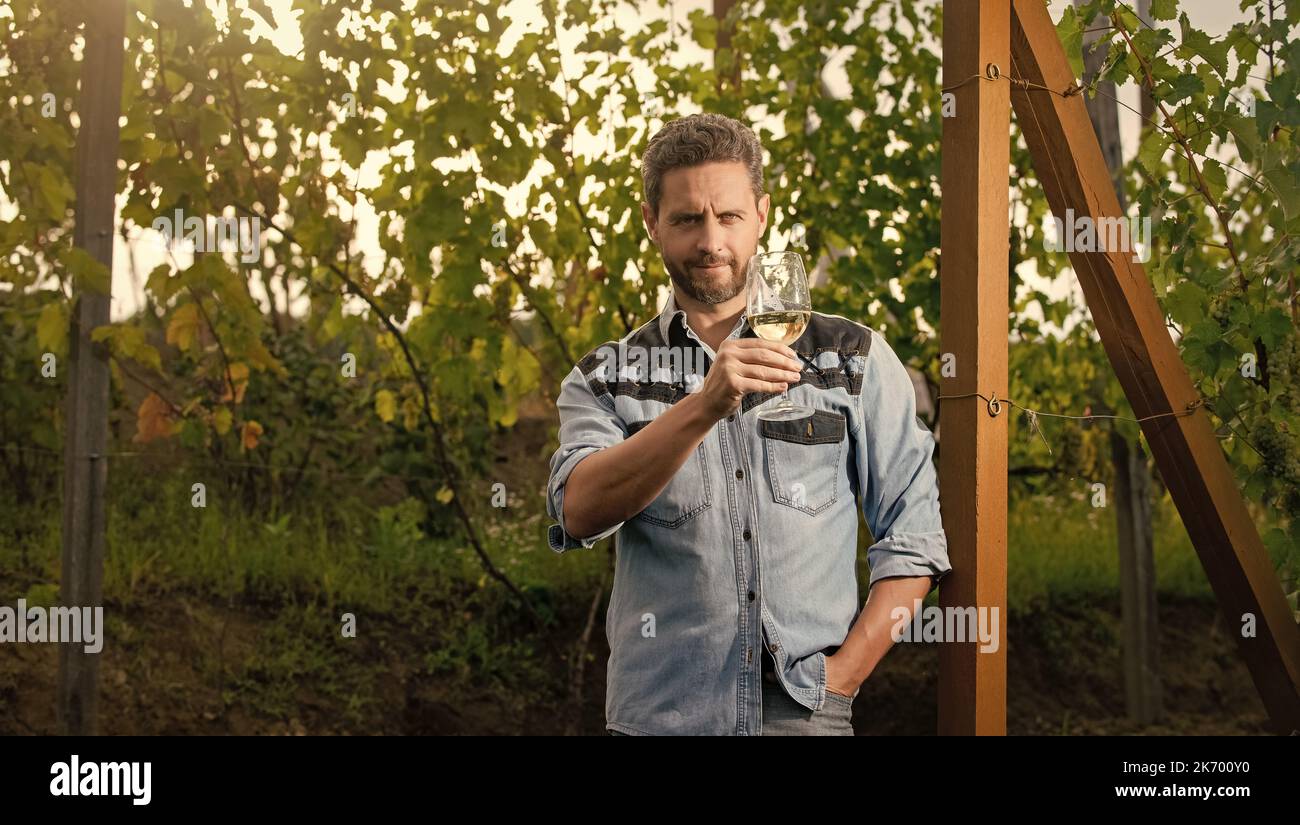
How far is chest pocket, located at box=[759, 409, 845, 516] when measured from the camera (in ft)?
6.98

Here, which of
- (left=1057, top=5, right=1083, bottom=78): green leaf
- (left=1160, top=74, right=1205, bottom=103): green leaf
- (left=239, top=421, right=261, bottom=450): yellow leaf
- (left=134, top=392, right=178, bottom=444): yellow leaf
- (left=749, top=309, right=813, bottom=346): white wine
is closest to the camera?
(left=749, top=309, right=813, bottom=346): white wine

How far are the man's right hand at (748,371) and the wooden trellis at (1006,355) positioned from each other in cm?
56

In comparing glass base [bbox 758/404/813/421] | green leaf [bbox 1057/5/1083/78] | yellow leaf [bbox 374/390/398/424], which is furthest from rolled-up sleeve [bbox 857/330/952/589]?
yellow leaf [bbox 374/390/398/424]

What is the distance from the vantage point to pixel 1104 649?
5.65 meters

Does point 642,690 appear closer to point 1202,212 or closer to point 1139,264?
point 1139,264

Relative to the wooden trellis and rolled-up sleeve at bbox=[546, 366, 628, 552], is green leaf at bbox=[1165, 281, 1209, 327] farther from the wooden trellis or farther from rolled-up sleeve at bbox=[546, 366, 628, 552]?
rolled-up sleeve at bbox=[546, 366, 628, 552]

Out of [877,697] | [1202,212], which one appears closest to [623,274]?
[877,697]

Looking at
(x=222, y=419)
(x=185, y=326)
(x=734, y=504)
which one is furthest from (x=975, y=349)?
(x=222, y=419)

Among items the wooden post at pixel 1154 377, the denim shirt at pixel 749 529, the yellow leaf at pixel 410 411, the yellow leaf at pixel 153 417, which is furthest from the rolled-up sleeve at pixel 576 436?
the yellow leaf at pixel 410 411

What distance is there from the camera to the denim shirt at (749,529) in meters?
2.07

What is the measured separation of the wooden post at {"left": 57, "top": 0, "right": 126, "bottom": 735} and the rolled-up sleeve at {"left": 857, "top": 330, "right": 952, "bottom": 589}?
7.82ft

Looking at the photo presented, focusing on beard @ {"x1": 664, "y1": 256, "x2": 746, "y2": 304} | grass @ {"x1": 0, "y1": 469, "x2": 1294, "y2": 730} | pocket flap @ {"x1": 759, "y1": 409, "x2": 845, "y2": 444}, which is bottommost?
grass @ {"x1": 0, "y1": 469, "x2": 1294, "y2": 730}

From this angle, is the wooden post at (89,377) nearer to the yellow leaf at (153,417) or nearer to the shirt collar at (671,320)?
the yellow leaf at (153,417)
